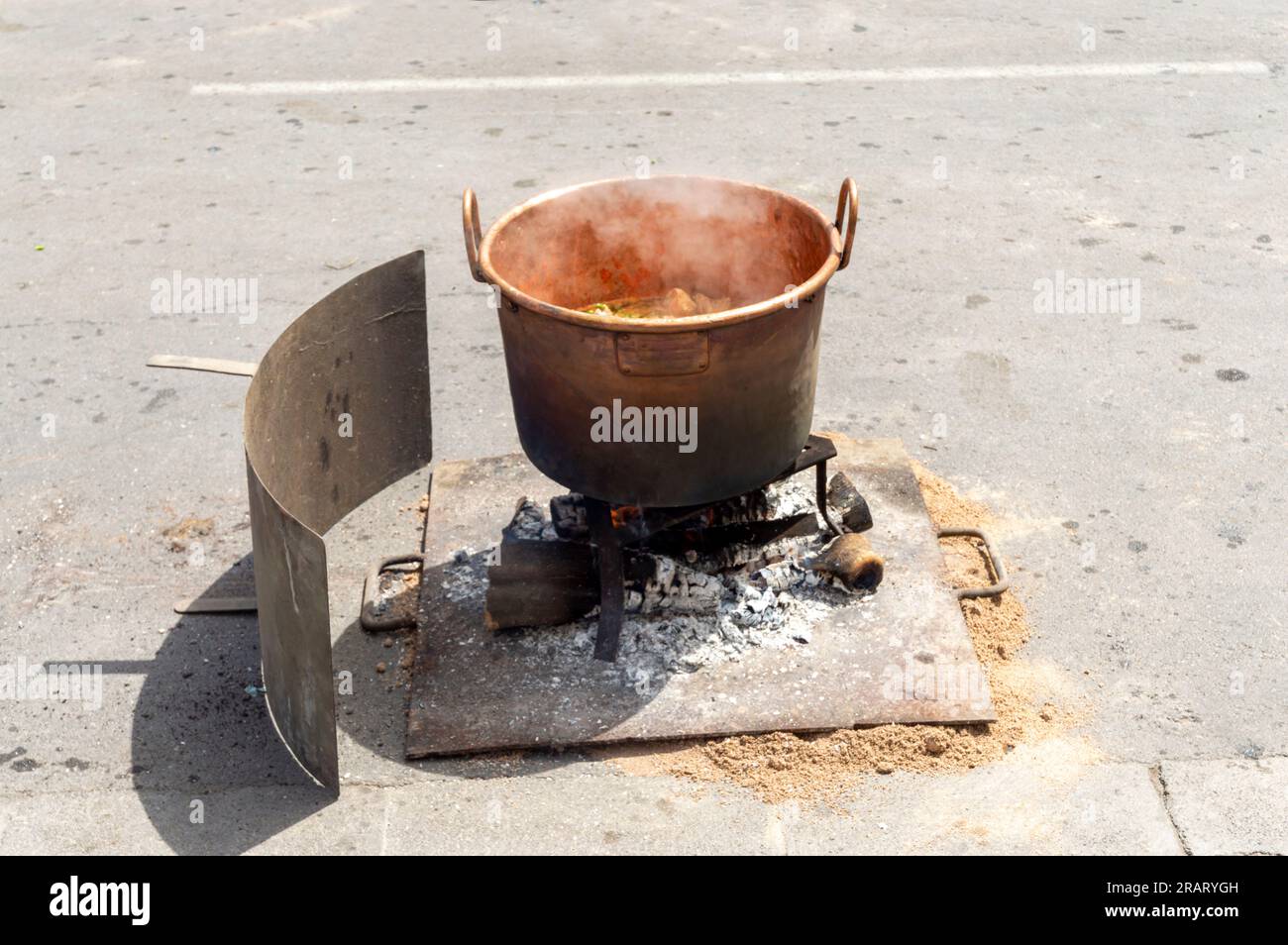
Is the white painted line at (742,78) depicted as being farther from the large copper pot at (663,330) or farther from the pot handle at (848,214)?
the pot handle at (848,214)

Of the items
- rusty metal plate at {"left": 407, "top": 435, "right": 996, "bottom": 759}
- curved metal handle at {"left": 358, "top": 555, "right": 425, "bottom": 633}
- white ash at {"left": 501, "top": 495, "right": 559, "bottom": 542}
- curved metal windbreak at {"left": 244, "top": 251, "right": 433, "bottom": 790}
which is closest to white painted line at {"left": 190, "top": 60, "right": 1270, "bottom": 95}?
curved metal windbreak at {"left": 244, "top": 251, "right": 433, "bottom": 790}

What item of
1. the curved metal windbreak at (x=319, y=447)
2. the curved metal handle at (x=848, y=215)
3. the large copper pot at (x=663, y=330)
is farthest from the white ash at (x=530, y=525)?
the curved metal handle at (x=848, y=215)

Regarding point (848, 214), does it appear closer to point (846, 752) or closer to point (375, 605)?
point (846, 752)

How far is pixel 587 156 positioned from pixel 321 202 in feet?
5.51

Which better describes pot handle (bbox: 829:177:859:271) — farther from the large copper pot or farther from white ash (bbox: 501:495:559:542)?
white ash (bbox: 501:495:559:542)

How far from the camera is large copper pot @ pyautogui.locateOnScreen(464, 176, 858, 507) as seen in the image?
3873 millimetres

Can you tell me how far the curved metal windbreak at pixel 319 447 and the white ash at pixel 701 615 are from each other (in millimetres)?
666

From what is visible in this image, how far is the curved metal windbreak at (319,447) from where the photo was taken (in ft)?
11.9

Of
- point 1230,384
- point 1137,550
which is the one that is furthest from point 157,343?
point 1230,384

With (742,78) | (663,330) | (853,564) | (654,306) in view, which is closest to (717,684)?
(853,564)

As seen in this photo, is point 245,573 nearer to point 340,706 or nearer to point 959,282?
point 340,706

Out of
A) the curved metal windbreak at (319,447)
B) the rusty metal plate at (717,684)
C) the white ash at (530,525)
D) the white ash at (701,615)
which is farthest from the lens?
the white ash at (530,525)

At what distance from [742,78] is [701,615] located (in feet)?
19.8
